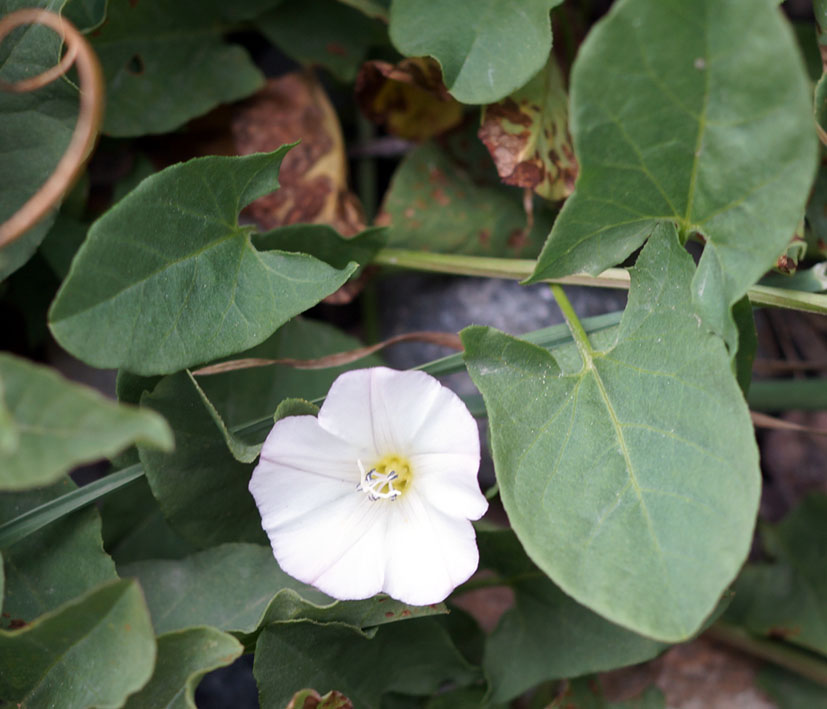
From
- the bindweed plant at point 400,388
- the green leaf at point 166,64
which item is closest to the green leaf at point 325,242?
the bindweed plant at point 400,388

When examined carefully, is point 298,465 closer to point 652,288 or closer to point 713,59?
point 652,288

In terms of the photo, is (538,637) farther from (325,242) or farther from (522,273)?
(325,242)

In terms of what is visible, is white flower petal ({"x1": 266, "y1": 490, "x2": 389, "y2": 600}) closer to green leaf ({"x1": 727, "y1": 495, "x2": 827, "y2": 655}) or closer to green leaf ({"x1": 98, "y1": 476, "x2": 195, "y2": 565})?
green leaf ({"x1": 98, "y1": 476, "x2": 195, "y2": 565})

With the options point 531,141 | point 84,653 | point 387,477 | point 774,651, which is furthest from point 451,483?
point 774,651

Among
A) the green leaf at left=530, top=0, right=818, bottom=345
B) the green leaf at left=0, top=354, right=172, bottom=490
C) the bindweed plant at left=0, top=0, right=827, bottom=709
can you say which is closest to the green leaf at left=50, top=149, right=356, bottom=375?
the bindweed plant at left=0, top=0, right=827, bottom=709

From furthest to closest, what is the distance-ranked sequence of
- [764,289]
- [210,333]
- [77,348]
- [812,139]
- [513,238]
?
[513,238] → [764,289] → [210,333] → [77,348] → [812,139]

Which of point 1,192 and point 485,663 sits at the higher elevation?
point 1,192

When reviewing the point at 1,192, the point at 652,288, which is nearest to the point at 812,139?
the point at 652,288
